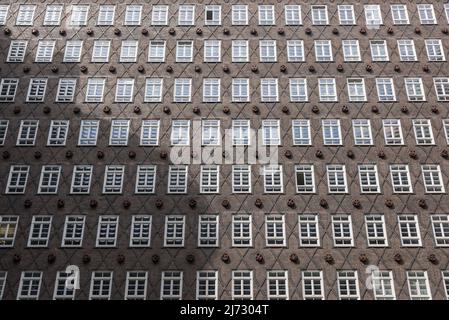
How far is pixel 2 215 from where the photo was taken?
43531mm

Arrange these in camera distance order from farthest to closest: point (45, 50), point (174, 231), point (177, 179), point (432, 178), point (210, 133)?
point (45, 50)
point (210, 133)
point (177, 179)
point (432, 178)
point (174, 231)

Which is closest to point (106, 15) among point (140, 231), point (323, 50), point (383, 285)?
point (323, 50)

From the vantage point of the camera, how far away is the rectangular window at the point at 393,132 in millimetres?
46312

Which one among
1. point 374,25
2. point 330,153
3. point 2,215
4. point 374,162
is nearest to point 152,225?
point 2,215

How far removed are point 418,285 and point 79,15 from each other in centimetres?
3702

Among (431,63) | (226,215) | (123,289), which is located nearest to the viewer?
(123,289)

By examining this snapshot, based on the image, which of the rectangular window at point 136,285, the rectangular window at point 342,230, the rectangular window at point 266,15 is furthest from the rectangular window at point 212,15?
the rectangular window at point 136,285

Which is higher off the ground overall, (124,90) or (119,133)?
(124,90)

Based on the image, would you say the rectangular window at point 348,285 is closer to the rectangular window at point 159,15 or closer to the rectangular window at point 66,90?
the rectangular window at point 66,90

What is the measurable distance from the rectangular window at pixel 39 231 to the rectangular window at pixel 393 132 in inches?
1070

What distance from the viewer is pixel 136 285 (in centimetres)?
4128

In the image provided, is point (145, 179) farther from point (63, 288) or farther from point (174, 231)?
point (63, 288)
